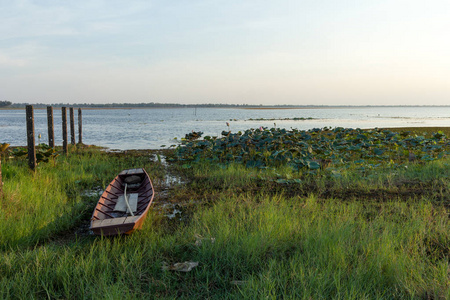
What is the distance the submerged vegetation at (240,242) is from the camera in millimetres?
3242

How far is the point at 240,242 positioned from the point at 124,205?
3137 millimetres

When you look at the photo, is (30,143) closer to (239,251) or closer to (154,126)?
(239,251)

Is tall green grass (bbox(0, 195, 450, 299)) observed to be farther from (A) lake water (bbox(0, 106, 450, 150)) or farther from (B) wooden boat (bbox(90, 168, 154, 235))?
(A) lake water (bbox(0, 106, 450, 150))

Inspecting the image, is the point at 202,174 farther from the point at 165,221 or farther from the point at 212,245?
the point at 212,245

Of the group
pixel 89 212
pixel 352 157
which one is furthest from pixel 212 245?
pixel 352 157

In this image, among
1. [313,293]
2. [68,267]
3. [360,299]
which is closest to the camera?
[360,299]

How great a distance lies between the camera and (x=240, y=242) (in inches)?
160

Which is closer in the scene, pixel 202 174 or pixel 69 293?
pixel 69 293

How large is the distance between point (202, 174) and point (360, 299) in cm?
702

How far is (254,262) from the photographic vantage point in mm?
3760

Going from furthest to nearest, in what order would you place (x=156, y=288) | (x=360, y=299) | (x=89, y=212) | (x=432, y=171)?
(x=432, y=171) → (x=89, y=212) → (x=156, y=288) → (x=360, y=299)

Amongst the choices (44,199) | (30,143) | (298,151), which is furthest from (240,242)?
(30,143)

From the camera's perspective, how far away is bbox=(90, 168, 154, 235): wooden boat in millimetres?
4371

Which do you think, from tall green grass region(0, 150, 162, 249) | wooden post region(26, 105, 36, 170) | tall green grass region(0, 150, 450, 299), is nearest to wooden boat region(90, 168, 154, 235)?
tall green grass region(0, 150, 450, 299)
